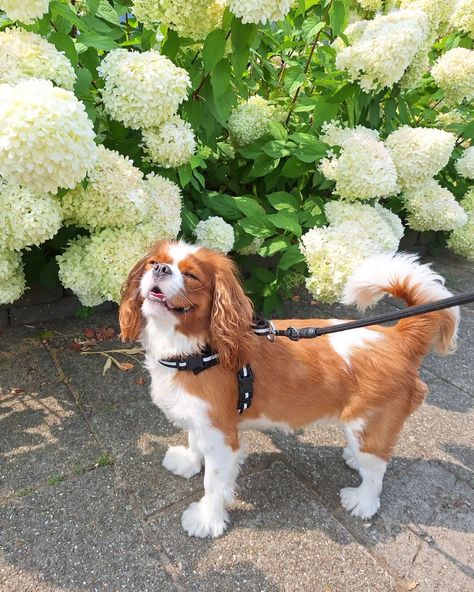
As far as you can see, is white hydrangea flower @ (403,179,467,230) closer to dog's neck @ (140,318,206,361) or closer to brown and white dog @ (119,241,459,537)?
brown and white dog @ (119,241,459,537)

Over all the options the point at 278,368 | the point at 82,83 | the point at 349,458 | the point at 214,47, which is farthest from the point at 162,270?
the point at 349,458

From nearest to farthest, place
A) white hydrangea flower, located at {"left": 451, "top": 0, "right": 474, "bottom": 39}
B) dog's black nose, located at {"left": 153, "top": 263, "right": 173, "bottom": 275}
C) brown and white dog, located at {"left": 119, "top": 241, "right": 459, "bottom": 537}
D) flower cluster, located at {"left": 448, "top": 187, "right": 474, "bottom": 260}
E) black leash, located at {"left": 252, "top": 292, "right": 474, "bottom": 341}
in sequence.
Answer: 1. black leash, located at {"left": 252, "top": 292, "right": 474, "bottom": 341}
2. dog's black nose, located at {"left": 153, "top": 263, "right": 173, "bottom": 275}
3. brown and white dog, located at {"left": 119, "top": 241, "right": 459, "bottom": 537}
4. white hydrangea flower, located at {"left": 451, "top": 0, "right": 474, "bottom": 39}
5. flower cluster, located at {"left": 448, "top": 187, "right": 474, "bottom": 260}

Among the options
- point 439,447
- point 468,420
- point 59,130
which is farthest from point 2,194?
point 468,420

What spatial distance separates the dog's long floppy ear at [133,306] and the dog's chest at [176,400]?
8.0 inches

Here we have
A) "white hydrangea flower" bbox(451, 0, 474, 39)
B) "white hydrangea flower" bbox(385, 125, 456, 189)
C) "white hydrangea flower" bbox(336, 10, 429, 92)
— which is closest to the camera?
"white hydrangea flower" bbox(336, 10, 429, 92)

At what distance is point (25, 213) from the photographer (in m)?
2.02

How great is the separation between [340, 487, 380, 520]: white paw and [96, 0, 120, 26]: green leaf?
2761mm

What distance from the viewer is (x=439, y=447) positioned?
8.75 ft

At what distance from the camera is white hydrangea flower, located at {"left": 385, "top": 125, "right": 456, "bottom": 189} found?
2908mm

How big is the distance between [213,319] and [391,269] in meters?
0.82

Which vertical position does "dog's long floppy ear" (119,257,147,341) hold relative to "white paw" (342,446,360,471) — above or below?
above

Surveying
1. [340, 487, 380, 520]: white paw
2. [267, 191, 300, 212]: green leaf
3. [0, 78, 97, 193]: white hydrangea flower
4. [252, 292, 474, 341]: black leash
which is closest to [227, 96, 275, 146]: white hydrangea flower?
[267, 191, 300, 212]: green leaf

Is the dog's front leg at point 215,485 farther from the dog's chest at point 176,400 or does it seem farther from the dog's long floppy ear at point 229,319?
the dog's long floppy ear at point 229,319

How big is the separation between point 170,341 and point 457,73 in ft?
10.6
